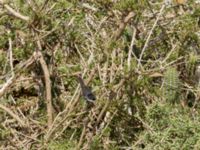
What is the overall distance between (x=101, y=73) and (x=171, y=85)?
1.15ft

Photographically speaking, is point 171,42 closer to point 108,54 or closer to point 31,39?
point 108,54

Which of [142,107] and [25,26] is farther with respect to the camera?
[25,26]

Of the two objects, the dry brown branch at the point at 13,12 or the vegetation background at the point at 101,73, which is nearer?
the vegetation background at the point at 101,73

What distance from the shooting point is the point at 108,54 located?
8.66 ft

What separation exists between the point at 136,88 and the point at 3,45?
92 cm

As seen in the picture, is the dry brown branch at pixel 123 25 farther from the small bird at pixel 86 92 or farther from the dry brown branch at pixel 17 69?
the dry brown branch at pixel 17 69

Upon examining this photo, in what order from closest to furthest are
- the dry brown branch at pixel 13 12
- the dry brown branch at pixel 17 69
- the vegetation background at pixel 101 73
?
1. the vegetation background at pixel 101 73
2. the dry brown branch at pixel 17 69
3. the dry brown branch at pixel 13 12

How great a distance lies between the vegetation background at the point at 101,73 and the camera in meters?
2.59

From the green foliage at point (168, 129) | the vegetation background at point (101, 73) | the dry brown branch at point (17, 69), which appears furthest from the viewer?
the dry brown branch at point (17, 69)

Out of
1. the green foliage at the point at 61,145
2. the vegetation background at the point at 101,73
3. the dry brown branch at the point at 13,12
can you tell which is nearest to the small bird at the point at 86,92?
the vegetation background at the point at 101,73

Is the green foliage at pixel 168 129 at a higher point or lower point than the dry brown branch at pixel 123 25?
lower

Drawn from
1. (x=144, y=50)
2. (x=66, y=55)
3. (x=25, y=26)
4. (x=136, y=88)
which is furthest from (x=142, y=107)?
(x=25, y=26)

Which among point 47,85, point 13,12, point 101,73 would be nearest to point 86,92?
point 101,73

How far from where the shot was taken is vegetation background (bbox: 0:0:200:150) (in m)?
2.59
